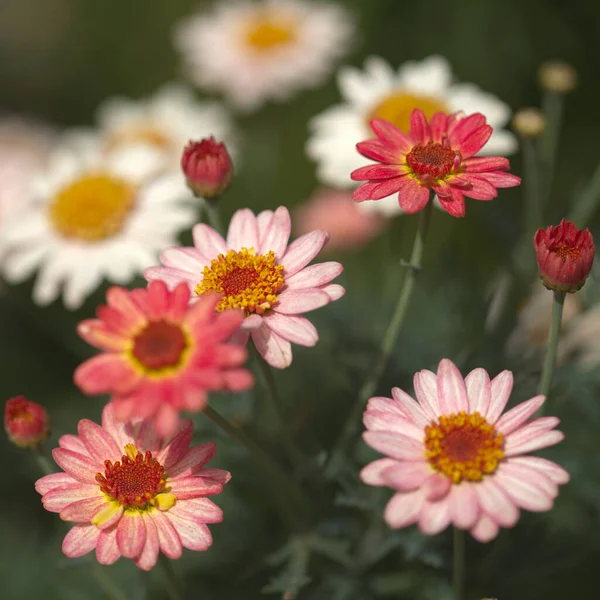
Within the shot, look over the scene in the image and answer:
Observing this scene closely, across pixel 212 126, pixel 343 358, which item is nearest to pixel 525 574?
pixel 343 358

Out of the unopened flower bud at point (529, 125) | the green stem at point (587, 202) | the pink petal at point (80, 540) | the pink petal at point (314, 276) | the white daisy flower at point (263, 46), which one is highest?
the white daisy flower at point (263, 46)

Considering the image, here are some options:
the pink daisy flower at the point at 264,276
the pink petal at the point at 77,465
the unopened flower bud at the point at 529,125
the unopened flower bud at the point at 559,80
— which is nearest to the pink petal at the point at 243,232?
the pink daisy flower at the point at 264,276

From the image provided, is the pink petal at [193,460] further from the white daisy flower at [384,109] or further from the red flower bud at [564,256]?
the white daisy flower at [384,109]

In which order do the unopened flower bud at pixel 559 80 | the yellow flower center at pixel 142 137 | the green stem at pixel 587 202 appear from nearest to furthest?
the green stem at pixel 587 202 → the unopened flower bud at pixel 559 80 → the yellow flower center at pixel 142 137

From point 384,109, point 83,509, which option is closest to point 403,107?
point 384,109

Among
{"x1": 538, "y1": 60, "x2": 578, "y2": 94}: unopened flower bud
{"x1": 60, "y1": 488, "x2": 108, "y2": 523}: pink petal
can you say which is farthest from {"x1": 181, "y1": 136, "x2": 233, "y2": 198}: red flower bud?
{"x1": 538, "y1": 60, "x2": 578, "y2": 94}: unopened flower bud

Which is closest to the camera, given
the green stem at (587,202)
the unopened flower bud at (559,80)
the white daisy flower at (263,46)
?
the green stem at (587,202)

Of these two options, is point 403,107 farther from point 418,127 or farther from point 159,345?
point 159,345
